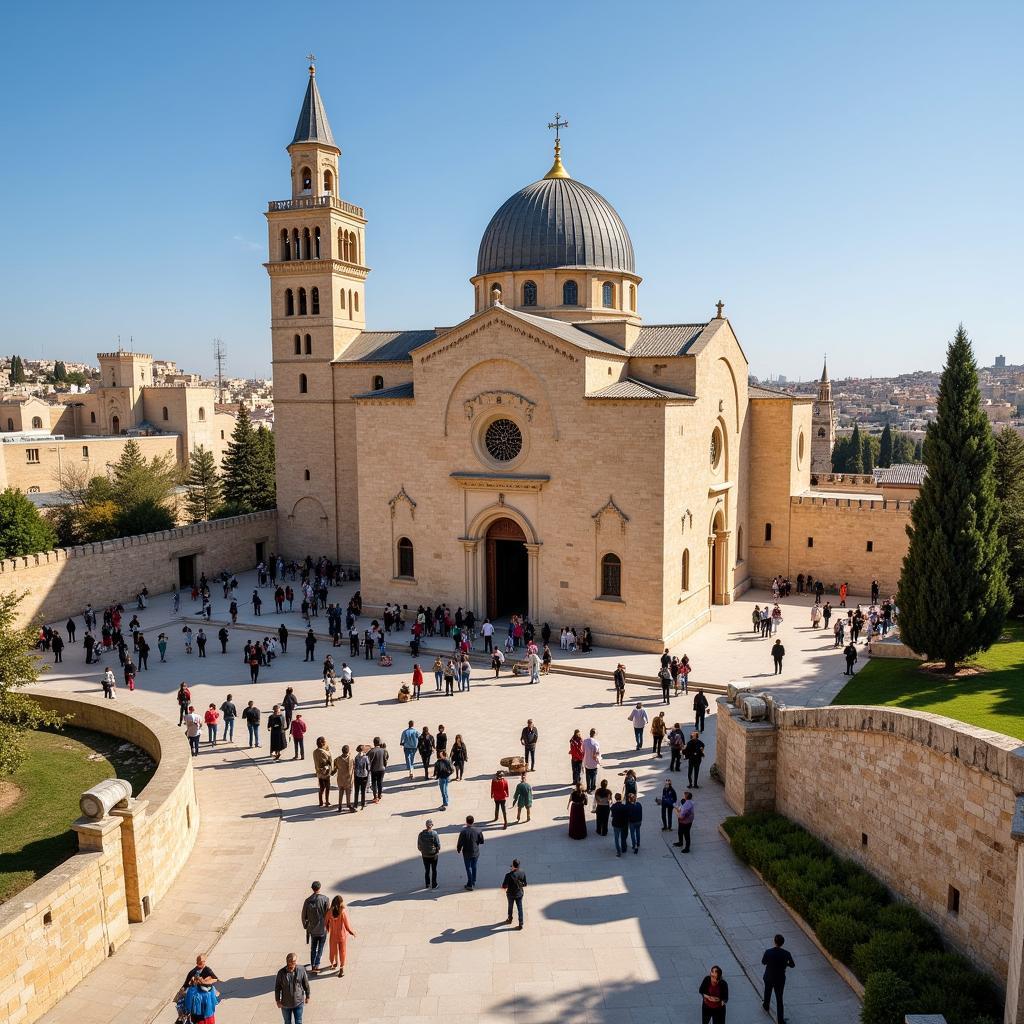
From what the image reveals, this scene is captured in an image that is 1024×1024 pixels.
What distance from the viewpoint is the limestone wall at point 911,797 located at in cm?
1030

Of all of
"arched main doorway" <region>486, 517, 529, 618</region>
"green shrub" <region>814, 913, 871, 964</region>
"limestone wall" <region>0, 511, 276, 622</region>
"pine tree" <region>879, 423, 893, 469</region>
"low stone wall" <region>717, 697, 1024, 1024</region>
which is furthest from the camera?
"pine tree" <region>879, 423, 893, 469</region>

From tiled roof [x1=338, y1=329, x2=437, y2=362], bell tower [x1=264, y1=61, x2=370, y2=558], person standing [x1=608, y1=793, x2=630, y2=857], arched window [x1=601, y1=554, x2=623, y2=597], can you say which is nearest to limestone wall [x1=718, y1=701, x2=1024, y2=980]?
person standing [x1=608, y1=793, x2=630, y2=857]

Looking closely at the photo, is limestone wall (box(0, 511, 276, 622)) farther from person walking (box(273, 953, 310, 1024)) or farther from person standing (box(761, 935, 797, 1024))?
person standing (box(761, 935, 797, 1024))

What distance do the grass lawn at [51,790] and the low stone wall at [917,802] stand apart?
11.9m

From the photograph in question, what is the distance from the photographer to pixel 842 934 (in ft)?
37.7

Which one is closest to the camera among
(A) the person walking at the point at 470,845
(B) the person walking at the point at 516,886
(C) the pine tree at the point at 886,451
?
(B) the person walking at the point at 516,886

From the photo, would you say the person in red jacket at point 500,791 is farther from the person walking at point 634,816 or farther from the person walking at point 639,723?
the person walking at point 639,723

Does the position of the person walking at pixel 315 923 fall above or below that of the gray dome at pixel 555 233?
below

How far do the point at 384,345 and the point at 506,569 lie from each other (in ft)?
42.5

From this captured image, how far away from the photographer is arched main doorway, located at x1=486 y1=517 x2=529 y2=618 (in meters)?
29.5

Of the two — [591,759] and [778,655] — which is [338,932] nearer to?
[591,759]

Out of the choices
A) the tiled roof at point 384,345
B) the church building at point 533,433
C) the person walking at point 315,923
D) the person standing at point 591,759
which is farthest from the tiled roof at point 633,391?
the person walking at point 315,923

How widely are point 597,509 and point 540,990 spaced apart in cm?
1728

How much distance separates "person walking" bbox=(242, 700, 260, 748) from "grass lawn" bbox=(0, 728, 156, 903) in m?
2.38
